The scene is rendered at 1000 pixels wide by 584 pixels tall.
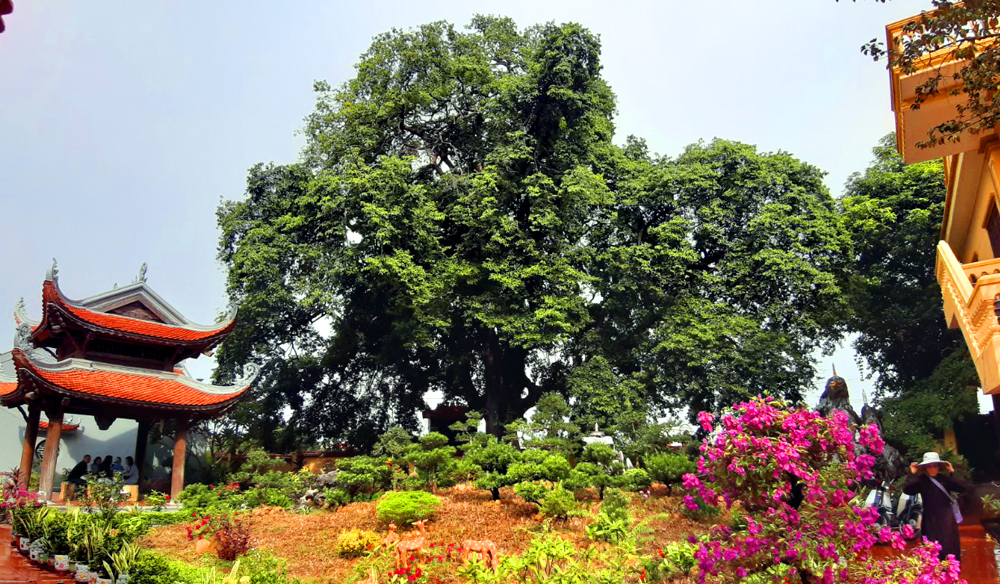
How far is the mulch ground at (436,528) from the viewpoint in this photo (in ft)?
36.2

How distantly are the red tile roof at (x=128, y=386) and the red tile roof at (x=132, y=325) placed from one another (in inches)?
49.4

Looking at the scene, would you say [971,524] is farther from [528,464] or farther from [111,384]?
[111,384]

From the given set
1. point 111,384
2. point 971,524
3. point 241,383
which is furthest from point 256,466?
point 971,524

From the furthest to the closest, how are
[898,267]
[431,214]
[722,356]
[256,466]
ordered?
[898,267] < [431,214] < [722,356] < [256,466]

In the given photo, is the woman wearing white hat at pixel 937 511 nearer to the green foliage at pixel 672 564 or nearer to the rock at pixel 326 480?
the green foliage at pixel 672 564

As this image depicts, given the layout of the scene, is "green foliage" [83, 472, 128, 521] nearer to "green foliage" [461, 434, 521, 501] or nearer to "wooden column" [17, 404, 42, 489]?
"wooden column" [17, 404, 42, 489]

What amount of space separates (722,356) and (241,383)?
15.8 metres

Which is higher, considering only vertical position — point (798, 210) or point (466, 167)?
point (466, 167)

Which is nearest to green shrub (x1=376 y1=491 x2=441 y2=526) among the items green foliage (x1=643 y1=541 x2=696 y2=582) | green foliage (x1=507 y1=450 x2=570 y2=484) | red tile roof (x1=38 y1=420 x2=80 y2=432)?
green foliage (x1=507 y1=450 x2=570 y2=484)

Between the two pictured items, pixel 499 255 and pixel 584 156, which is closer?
pixel 499 255

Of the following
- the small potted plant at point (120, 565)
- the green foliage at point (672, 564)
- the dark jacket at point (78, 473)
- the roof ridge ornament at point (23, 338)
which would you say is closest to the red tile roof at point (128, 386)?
the roof ridge ornament at point (23, 338)

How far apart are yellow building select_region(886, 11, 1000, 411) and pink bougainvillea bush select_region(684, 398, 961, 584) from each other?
2542 mm

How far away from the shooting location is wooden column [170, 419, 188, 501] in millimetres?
17359

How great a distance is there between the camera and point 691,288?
79.3ft
